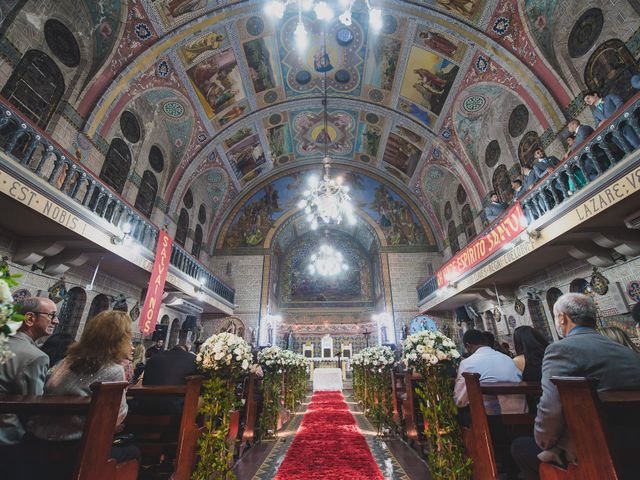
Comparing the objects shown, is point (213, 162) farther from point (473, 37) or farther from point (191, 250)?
point (473, 37)

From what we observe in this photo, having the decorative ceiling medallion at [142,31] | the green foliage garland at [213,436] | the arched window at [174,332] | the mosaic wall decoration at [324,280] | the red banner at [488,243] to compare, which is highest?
the decorative ceiling medallion at [142,31]

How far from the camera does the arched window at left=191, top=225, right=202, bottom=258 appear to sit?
14.2m

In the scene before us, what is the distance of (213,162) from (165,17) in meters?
5.89

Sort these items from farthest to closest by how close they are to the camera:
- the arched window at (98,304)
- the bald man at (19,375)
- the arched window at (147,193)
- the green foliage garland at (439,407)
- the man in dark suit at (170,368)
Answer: the arched window at (147,193)
the arched window at (98,304)
the man in dark suit at (170,368)
the green foliage garland at (439,407)
the bald man at (19,375)

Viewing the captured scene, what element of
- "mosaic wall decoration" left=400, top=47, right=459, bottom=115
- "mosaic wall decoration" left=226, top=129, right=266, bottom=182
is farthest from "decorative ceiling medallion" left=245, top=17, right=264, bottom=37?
"mosaic wall decoration" left=400, top=47, right=459, bottom=115

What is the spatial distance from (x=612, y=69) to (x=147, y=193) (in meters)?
13.5

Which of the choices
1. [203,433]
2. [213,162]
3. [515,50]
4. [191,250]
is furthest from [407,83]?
[203,433]

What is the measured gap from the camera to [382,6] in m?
9.27

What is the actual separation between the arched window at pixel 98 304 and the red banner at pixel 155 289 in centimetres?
197

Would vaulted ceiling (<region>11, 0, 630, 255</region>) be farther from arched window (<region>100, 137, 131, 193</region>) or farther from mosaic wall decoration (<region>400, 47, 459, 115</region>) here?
arched window (<region>100, 137, 131, 193</region>)

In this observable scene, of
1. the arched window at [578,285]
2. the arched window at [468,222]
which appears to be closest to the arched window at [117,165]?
the arched window at [578,285]

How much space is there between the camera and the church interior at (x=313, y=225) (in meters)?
2.04

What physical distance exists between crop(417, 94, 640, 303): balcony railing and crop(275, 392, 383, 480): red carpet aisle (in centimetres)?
565

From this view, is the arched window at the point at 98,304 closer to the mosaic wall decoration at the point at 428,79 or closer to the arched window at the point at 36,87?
the arched window at the point at 36,87
